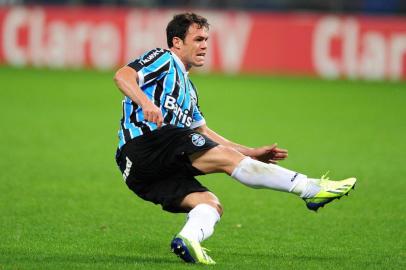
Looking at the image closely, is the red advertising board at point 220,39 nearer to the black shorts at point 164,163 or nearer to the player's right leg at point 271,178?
the black shorts at point 164,163

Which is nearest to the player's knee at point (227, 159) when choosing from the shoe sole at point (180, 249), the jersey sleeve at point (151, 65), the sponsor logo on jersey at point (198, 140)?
the sponsor logo on jersey at point (198, 140)

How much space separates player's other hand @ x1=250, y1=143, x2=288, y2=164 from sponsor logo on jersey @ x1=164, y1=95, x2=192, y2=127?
22.0 inches

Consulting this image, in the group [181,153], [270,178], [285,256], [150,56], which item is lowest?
[285,256]

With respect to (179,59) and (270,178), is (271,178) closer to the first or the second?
(270,178)

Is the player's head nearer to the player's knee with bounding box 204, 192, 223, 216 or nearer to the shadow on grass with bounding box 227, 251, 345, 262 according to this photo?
the player's knee with bounding box 204, 192, 223, 216

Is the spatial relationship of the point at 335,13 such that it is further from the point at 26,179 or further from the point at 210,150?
the point at 210,150

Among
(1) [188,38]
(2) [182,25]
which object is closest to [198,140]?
(1) [188,38]

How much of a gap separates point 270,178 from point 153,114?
95cm

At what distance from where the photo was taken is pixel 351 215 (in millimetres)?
9117

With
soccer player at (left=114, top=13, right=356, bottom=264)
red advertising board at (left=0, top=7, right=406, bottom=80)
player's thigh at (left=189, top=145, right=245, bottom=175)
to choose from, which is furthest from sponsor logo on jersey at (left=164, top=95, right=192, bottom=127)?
red advertising board at (left=0, top=7, right=406, bottom=80)

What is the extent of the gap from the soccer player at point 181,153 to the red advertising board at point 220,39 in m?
17.6

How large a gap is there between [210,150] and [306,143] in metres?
8.52

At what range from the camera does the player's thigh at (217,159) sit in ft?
21.1

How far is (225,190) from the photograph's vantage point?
35.3 feet
